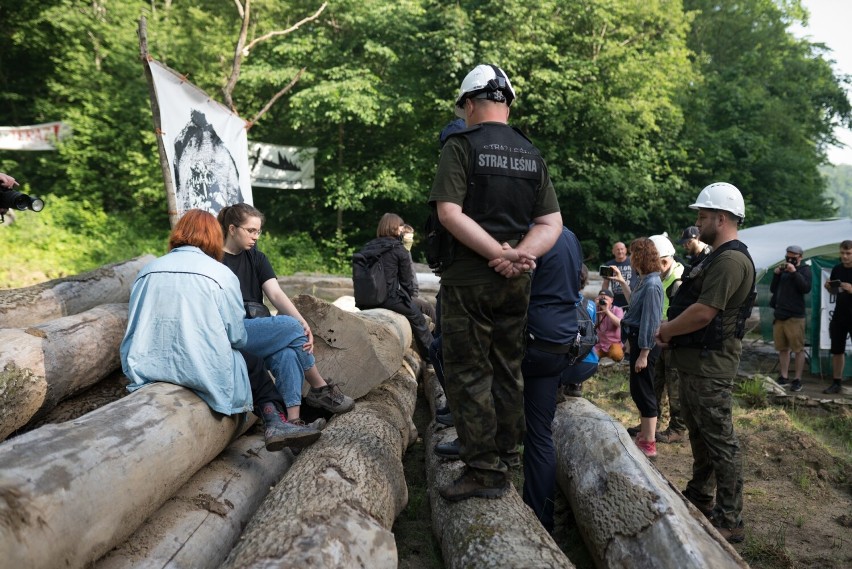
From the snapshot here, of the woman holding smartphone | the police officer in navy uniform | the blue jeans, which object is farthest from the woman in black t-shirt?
the woman holding smartphone

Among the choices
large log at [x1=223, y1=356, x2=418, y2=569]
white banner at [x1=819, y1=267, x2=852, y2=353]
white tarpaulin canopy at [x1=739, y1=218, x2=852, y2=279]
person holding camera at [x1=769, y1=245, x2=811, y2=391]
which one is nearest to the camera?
large log at [x1=223, y1=356, x2=418, y2=569]

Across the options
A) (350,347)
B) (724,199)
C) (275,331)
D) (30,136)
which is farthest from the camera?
(30,136)

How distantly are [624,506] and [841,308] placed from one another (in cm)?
662

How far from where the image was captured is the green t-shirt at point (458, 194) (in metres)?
2.75

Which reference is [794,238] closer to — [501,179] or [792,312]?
[792,312]

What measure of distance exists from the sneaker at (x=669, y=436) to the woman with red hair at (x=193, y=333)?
3493mm

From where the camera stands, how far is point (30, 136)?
15.8 metres

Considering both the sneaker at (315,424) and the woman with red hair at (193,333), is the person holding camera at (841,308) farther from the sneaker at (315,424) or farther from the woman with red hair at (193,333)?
the woman with red hair at (193,333)

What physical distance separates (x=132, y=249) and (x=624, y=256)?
13317mm

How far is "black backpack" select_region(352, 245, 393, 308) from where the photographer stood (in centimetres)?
612

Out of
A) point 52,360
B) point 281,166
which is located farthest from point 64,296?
point 281,166

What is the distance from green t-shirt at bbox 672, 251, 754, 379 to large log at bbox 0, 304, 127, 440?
11.6 ft

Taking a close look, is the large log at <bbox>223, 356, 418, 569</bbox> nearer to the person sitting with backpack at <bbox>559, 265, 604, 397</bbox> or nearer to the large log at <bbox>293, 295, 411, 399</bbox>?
the large log at <bbox>293, 295, 411, 399</bbox>

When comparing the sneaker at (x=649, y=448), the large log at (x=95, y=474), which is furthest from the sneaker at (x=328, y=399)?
the sneaker at (x=649, y=448)
